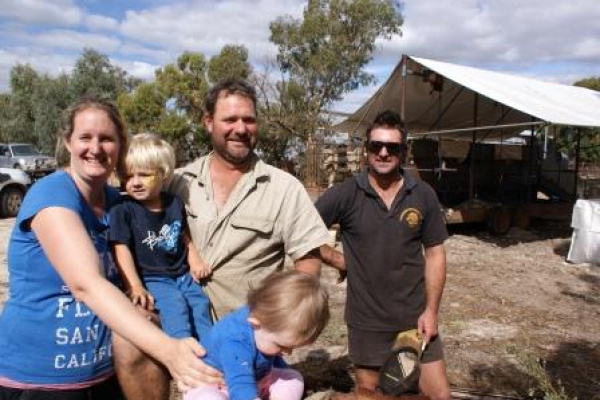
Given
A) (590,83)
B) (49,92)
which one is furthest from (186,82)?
(590,83)

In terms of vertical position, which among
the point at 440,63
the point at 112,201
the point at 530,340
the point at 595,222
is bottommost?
the point at 530,340

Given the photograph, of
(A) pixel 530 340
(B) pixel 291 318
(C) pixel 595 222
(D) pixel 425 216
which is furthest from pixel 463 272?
(B) pixel 291 318

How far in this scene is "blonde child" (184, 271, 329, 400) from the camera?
1940 millimetres

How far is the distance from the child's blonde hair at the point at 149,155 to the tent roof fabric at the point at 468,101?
9730mm

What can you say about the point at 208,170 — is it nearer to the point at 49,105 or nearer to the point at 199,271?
the point at 199,271

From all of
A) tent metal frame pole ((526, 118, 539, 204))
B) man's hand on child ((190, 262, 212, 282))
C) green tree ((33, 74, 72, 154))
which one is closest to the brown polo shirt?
man's hand on child ((190, 262, 212, 282))

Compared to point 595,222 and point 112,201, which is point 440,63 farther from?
point 112,201

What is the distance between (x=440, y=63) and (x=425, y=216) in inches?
434

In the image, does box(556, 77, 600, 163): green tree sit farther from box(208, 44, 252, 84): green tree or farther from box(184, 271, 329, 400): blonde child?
box(184, 271, 329, 400): blonde child

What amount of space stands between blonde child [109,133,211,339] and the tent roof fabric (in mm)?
9757

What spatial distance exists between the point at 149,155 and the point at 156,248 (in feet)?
1.31

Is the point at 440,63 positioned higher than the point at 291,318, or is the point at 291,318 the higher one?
the point at 440,63

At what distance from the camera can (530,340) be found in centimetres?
596

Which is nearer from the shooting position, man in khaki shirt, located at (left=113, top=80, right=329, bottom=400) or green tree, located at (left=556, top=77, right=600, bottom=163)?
man in khaki shirt, located at (left=113, top=80, right=329, bottom=400)
